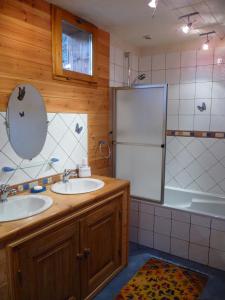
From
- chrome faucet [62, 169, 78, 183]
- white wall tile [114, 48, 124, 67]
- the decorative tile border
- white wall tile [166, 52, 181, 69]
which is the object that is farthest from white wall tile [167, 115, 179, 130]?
chrome faucet [62, 169, 78, 183]

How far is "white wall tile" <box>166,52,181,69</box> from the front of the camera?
3140 millimetres

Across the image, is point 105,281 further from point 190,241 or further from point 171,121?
point 171,121

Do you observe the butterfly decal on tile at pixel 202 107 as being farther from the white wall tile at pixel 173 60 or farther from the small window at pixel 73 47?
the small window at pixel 73 47

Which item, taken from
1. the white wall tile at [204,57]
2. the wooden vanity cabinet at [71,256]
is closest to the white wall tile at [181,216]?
the wooden vanity cabinet at [71,256]

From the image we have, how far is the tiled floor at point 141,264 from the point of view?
197cm

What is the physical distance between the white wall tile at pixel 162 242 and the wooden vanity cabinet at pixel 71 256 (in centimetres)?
51

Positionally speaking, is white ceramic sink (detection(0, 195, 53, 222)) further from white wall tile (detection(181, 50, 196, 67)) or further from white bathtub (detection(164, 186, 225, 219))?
white wall tile (detection(181, 50, 196, 67))

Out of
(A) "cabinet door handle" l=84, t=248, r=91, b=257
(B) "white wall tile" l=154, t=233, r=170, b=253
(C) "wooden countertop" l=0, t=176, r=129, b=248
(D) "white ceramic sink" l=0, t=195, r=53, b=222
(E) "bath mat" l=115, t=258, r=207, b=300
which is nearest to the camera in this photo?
(C) "wooden countertop" l=0, t=176, r=129, b=248

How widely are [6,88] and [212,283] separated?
2.32 metres

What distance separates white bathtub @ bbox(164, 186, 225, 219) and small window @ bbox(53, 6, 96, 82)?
177cm

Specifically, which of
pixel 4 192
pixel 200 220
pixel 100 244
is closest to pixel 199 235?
pixel 200 220

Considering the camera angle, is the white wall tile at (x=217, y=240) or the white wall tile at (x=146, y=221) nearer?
the white wall tile at (x=217, y=240)

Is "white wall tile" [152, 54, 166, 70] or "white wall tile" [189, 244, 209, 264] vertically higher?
"white wall tile" [152, 54, 166, 70]

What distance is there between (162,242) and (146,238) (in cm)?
19
